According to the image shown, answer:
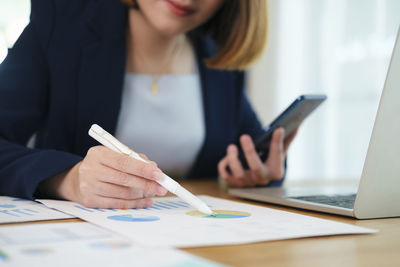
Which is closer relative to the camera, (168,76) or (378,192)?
(378,192)

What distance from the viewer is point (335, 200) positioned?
72 centimetres

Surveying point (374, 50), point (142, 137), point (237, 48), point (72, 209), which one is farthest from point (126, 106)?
point (374, 50)

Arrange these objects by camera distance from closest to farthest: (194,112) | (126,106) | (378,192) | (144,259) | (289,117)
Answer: (144,259)
(378,192)
(289,117)
(126,106)
(194,112)

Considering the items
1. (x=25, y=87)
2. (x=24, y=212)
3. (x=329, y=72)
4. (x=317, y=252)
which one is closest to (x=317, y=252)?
(x=317, y=252)

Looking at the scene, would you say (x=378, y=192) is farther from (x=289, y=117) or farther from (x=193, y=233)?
(x=289, y=117)

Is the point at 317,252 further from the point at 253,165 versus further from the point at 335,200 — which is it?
the point at 253,165

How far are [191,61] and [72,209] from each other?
85 centimetres

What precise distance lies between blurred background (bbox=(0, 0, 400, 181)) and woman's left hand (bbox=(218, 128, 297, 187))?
4.57 feet

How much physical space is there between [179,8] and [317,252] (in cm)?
82

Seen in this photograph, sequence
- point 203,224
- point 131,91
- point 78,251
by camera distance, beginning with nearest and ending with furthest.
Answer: point 78,251, point 203,224, point 131,91

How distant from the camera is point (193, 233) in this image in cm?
48

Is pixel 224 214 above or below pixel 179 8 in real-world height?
below

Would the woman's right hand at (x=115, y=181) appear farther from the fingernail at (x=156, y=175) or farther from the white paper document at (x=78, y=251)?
the white paper document at (x=78, y=251)

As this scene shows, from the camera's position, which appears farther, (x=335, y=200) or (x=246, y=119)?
(x=246, y=119)
